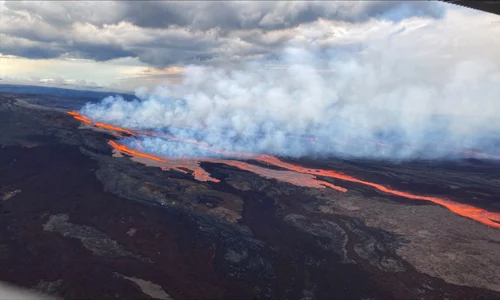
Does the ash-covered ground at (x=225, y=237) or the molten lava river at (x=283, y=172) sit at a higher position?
the molten lava river at (x=283, y=172)

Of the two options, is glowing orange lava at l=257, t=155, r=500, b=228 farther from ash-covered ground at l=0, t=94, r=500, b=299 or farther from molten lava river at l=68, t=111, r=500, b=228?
ash-covered ground at l=0, t=94, r=500, b=299

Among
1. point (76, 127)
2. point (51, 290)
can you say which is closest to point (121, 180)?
point (51, 290)

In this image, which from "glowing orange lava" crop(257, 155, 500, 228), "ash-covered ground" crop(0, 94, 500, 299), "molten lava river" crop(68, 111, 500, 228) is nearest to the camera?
"ash-covered ground" crop(0, 94, 500, 299)

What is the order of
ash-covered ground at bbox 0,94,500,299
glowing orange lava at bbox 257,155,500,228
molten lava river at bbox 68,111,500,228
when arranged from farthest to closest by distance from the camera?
molten lava river at bbox 68,111,500,228, glowing orange lava at bbox 257,155,500,228, ash-covered ground at bbox 0,94,500,299

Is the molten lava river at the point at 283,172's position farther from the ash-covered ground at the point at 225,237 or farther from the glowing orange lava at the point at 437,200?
the ash-covered ground at the point at 225,237

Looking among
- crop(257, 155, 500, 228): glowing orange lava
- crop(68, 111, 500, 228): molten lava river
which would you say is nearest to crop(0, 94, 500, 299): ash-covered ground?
crop(257, 155, 500, 228): glowing orange lava

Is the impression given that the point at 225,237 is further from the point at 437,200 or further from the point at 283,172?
the point at 437,200

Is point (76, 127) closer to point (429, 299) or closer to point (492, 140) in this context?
point (429, 299)

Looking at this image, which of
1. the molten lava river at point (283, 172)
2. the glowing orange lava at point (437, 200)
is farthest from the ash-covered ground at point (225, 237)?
the molten lava river at point (283, 172)

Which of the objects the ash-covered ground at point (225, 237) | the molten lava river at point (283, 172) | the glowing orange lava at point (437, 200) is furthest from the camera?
the molten lava river at point (283, 172)
